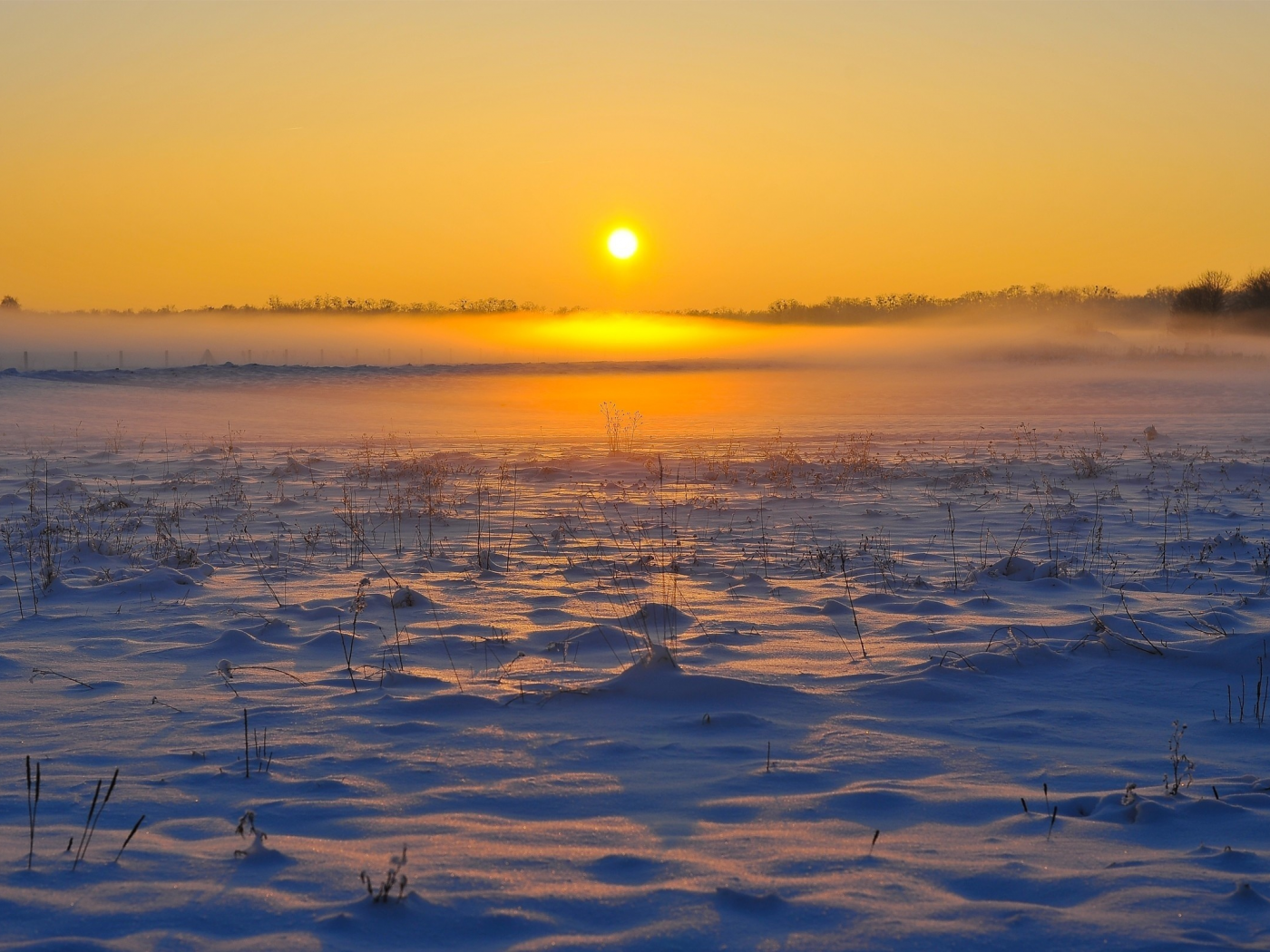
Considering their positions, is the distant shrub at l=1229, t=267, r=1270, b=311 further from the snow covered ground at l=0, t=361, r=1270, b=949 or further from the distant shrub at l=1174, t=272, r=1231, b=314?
the snow covered ground at l=0, t=361, r=1270, b=949

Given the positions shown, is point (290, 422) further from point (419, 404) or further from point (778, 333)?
point (778, 333)

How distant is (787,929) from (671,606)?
160 inches

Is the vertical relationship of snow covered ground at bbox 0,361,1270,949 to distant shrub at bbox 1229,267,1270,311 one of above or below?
below

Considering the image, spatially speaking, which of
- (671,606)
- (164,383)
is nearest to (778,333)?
(164,383)

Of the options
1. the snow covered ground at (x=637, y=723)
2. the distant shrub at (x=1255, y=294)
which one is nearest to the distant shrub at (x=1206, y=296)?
the distant shrub at (x=1255, y=294)

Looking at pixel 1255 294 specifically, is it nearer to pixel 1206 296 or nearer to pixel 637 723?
pixel 1206 296

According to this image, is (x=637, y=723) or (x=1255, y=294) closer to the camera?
(x=637, y=723)

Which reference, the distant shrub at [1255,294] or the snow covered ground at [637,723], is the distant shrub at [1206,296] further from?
the snow covered ground at [637,723]

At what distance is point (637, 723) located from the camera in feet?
16.8

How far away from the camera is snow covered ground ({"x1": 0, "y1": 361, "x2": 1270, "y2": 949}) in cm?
326

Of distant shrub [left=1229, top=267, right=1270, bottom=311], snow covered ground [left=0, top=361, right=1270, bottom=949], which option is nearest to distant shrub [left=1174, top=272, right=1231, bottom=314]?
distant shrub [left=1229, top=267, right=1270, bottom=311]

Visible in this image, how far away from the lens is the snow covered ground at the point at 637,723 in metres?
3.26

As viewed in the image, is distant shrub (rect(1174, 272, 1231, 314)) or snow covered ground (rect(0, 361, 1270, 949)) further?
distant shrub (rect(1174, 272, 1231, 314))

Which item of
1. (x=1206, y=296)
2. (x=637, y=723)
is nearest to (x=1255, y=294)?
(x=1206, y=296)
